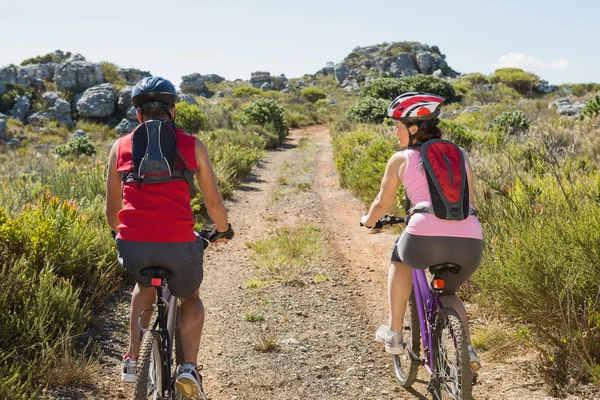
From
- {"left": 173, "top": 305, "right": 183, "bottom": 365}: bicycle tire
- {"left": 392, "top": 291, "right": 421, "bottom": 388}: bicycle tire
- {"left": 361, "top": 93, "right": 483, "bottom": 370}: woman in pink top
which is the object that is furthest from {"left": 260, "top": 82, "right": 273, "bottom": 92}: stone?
{"left": 173, "top": 305, "right": 183, "bottom": 365}: bicycle tire

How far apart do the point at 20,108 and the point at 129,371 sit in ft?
141

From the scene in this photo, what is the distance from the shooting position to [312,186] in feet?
45.1

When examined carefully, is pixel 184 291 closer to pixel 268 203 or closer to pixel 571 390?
pixel 571 390

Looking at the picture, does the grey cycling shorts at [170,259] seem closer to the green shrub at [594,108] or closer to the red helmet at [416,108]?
the red helmet at [416,108]

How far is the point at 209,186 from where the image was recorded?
8.92ft

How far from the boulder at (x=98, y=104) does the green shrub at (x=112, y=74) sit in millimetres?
2875

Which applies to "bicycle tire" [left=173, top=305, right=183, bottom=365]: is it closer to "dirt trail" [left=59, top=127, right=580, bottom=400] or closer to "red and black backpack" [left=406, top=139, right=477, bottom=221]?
"dirt trail" [left=59, top=127, right=580, bottom=400]

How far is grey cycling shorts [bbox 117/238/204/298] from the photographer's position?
8.30 feet

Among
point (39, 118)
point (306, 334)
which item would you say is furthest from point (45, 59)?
point (306, 334)

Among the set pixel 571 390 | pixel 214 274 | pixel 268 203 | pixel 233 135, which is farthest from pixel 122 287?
pixel 233 135

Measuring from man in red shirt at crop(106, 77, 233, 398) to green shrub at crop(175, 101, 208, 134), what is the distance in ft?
66.8

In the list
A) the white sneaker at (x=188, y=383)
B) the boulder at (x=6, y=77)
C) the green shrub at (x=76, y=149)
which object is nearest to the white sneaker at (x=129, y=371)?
the white sneaker at (x=188, y=383)

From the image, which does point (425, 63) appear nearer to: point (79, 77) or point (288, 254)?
point (79, 77)

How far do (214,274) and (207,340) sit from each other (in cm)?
214
